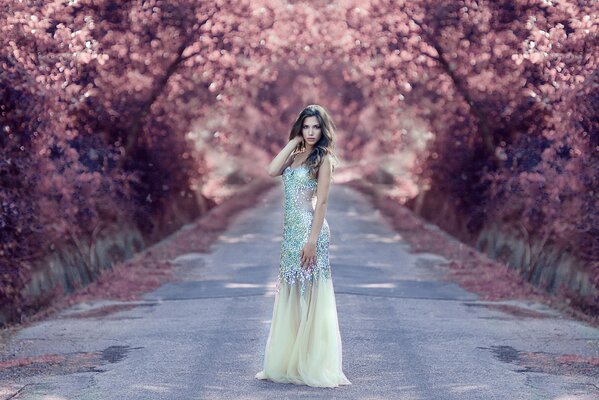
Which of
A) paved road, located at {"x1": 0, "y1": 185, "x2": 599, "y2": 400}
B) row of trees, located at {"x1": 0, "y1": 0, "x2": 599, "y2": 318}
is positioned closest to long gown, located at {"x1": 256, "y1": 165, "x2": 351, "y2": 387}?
paved road, located at {"x1": 0, "y1": 185, "x2": 599, "y2": 400}

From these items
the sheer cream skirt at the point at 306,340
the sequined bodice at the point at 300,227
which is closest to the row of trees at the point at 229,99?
the sequined bodice at the point at 300,227

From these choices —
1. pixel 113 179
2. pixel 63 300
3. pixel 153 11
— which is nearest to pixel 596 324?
pixel 63 300

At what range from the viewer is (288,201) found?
1129 centimetres

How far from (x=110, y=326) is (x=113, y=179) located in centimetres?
911

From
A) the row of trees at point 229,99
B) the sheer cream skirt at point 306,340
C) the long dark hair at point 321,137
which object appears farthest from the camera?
the row of trees at point 229,99

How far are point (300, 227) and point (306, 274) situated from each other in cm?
40

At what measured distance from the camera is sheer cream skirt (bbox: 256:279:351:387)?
36.0 feet

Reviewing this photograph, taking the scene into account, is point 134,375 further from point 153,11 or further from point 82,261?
point 153,11

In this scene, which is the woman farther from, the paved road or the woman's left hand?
the paved road

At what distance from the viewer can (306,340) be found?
10984mm

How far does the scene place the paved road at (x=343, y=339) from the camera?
35.7 ft

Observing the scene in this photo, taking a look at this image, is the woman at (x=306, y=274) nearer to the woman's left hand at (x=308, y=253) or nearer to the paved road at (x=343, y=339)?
the woman's left hand at (x=308, y=253)

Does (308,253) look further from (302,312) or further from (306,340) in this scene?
Result: (306,340)

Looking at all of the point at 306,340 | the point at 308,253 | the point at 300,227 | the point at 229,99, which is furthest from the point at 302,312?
the point at 229,99
